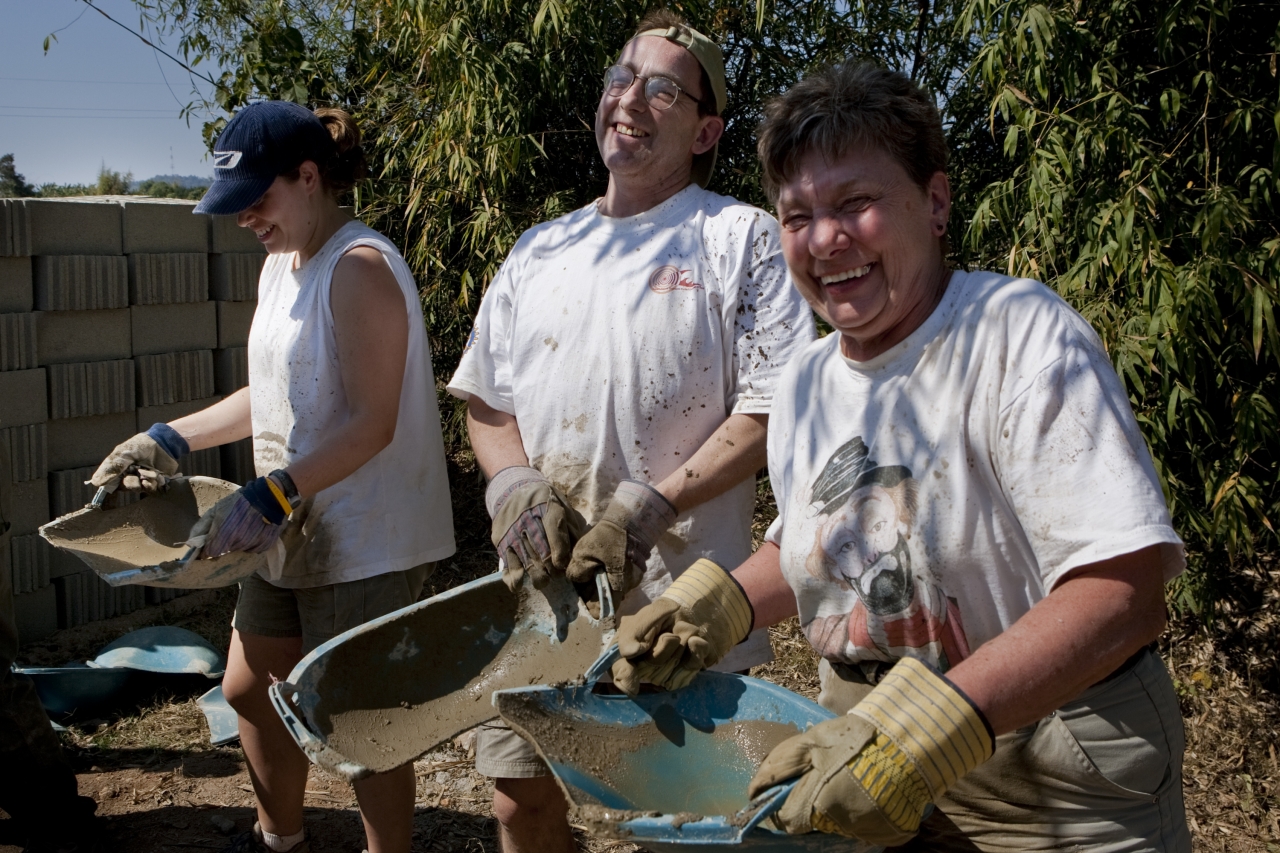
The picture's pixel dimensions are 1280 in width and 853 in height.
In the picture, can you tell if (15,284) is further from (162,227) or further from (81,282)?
(162,227)

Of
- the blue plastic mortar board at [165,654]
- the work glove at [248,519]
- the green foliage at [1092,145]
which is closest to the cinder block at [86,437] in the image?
the blue plastic mortar board at [165,654]

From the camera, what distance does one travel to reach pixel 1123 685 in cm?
135

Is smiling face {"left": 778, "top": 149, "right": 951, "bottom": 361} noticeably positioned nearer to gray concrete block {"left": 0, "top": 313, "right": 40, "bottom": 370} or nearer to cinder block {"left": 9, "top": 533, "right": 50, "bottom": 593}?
gray concrete block {"left": 0, "top": 313, "right": 40, "bottom": 370}

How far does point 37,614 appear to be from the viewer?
4371 mm

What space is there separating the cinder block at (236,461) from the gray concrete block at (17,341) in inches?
43.7

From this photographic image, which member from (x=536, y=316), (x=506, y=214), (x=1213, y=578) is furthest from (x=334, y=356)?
(x=1213, y=578)

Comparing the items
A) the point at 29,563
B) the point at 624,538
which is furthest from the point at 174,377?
the point at 624,538

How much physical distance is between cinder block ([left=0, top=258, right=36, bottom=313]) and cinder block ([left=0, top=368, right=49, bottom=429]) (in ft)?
0.86

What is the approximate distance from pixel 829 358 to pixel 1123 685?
23.7 inches

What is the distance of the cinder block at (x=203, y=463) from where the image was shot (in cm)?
498

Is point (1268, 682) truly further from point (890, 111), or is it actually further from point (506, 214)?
point (506, 214)

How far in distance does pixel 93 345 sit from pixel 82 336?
0.06m

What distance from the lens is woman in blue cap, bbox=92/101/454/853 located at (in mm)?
2254

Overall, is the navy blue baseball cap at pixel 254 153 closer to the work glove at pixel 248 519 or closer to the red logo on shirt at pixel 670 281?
the work glove at pixel 248 519
